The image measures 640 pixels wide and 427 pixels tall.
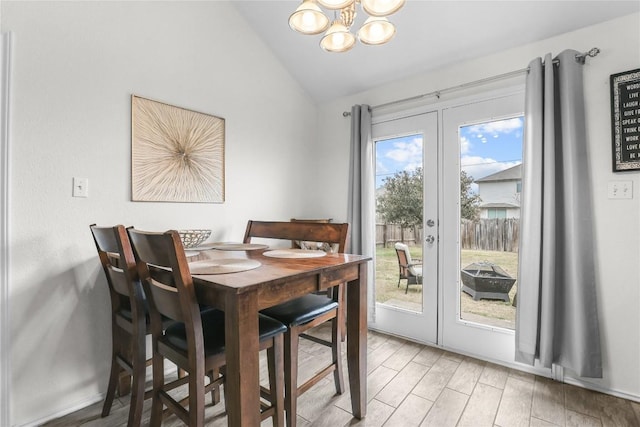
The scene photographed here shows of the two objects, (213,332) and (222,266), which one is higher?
(222,266)

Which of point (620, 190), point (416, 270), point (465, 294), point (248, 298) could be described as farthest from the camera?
point (416, 270)

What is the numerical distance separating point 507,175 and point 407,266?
1.05 meters

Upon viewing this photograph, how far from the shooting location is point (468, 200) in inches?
95.4

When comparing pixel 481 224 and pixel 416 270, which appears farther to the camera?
pixel 416 270

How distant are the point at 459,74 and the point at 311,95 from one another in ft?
4.72

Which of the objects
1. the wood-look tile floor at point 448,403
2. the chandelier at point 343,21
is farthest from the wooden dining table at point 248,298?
the chandelier at point 343,21

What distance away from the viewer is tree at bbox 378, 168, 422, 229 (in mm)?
2684

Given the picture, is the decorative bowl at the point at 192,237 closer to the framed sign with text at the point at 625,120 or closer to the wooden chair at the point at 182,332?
the wooden chair at the point at 182,332

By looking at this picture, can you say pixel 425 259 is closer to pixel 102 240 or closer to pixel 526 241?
pixel 526 241

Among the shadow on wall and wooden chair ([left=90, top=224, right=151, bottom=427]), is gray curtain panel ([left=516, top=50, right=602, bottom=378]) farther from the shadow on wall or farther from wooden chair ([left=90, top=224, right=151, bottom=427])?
the shadow on wall

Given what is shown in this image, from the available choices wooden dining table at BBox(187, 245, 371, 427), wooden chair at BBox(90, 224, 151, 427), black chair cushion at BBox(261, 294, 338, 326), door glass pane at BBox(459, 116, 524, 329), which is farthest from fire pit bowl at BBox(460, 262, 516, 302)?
wooden chair at BBox(90, 224, 151, 427)

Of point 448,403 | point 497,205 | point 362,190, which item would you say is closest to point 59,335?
point 448,403

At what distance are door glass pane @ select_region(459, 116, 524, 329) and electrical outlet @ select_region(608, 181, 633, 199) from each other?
48 centimetres

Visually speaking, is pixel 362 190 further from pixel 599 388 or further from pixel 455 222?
pixel 599 388
